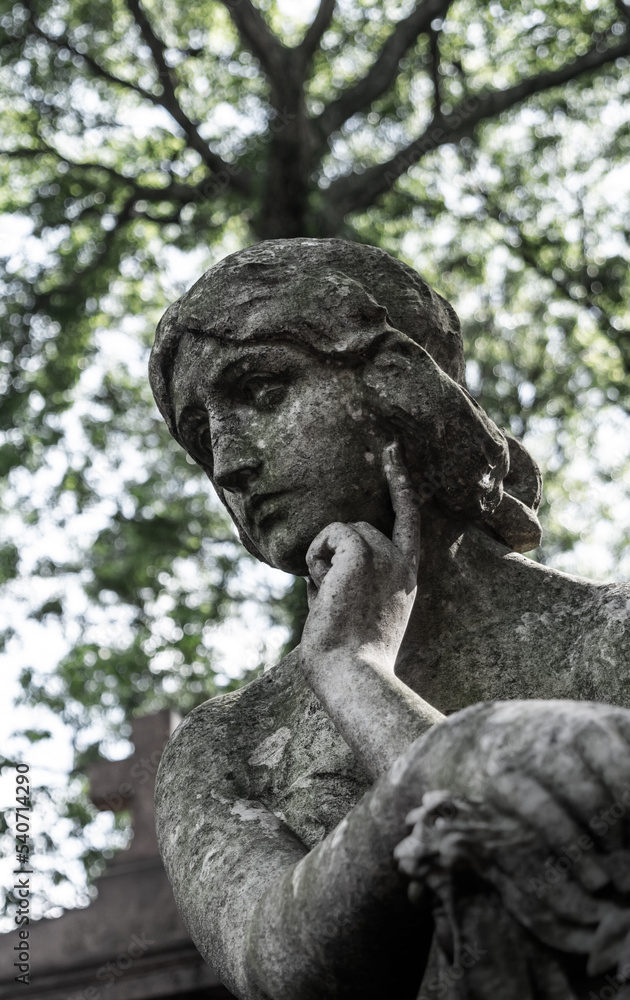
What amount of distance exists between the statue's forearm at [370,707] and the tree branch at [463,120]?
37.3ft

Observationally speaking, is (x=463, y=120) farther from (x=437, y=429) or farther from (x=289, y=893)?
(x=289, y=893)

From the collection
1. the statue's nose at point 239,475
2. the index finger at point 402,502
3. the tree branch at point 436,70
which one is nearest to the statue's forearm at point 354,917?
the index finger at point 402,502

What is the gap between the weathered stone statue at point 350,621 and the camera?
2.25 m

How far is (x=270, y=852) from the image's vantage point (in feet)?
9.34

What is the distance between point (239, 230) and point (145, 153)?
4.97 feet

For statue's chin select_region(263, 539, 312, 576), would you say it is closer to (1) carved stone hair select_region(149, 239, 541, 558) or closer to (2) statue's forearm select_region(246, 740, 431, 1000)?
(1) carved stone hair select_region(149, 239, 541, 558)

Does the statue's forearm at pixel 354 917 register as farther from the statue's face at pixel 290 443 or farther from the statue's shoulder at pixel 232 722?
the statue's face at pixel 290 443

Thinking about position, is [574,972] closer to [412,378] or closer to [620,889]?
[620,889]

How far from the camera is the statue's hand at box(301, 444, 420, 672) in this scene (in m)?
2.84

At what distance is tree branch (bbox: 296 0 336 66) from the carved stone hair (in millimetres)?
11076

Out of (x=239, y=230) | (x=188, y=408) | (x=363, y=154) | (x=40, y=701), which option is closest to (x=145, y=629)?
(x=40, y=701)

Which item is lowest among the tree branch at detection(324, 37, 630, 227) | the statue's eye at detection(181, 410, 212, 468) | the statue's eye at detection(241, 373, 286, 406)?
the statue's eye at detection(241, 373, 286, 406)

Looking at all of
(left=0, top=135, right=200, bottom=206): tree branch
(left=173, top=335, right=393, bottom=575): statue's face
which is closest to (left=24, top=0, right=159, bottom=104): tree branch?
(left=0, top=135, right=200, bottom=206): tree branch

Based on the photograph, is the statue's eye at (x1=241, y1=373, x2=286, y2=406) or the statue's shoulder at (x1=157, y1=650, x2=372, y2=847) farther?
the statue's eye at (x1=241, y1=373, x2=286, y2=406)
